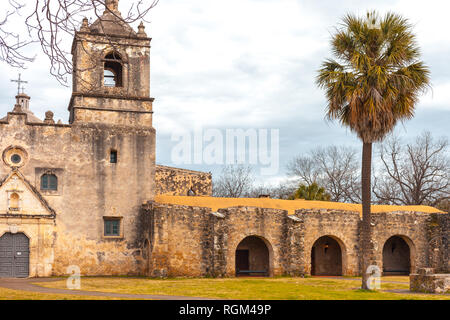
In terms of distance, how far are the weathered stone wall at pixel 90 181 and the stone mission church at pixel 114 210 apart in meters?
0.05

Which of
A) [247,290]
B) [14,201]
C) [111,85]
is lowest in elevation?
[247,290]

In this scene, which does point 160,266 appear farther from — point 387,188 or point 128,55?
point 387,188

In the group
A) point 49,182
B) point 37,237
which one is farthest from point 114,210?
point 37,237

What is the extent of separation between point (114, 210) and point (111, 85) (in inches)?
249

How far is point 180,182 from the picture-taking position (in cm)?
3900

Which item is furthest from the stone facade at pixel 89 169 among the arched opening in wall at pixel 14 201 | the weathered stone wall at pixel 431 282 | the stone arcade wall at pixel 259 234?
the weathered stone wall at pixel 431 282

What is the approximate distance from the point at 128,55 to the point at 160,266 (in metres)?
10.8

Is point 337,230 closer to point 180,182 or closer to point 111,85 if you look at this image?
point 180,182

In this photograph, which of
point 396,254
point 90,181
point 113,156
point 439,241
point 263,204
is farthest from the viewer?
point 396,254

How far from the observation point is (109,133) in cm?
2812

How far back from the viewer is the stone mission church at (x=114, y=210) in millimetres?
26500

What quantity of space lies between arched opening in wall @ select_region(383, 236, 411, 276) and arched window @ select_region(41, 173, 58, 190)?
761 inches
